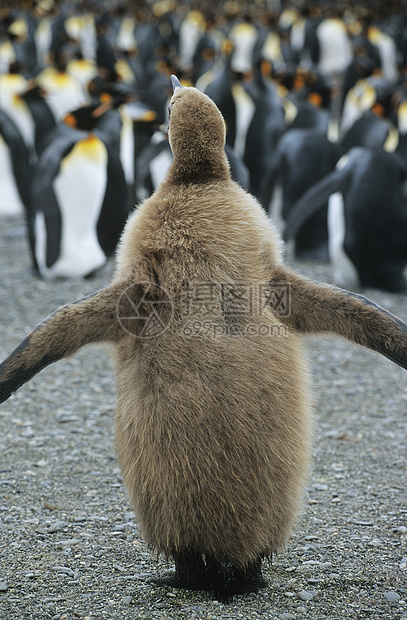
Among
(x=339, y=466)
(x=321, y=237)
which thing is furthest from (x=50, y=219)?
(x=339, y=466)

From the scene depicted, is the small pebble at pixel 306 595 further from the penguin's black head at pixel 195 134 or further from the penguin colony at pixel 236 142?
the penguin colony at pixel 236 142

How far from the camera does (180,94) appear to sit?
2207 mm

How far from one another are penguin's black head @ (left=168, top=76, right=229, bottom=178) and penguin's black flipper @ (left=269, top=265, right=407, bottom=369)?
36 centimetres

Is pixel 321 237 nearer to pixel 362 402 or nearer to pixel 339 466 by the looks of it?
pixel 362 402

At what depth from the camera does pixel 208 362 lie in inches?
78.8

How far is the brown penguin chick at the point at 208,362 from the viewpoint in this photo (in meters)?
2.00

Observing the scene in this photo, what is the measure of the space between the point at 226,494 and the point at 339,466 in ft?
4.60

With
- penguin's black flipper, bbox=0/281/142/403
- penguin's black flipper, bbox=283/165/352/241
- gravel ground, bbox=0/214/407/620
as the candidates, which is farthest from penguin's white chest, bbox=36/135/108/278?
penguin's black flipper, bbox=0/281/142/403

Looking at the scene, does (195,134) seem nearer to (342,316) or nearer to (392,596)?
(342,316)

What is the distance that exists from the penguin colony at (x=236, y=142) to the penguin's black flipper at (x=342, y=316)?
4016 mm

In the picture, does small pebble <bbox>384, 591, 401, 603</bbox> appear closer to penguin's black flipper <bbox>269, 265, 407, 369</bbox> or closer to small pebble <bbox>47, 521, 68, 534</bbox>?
penguin's black flipper <bbox>269, 265, 407, 369</bbox>

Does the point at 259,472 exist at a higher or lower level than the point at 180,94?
lower

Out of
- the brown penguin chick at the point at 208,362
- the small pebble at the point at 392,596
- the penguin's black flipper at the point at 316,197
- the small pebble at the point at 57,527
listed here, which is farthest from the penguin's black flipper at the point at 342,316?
the penguin's black flipper at the point at 316,197

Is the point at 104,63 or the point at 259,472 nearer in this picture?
the point at 259,472
